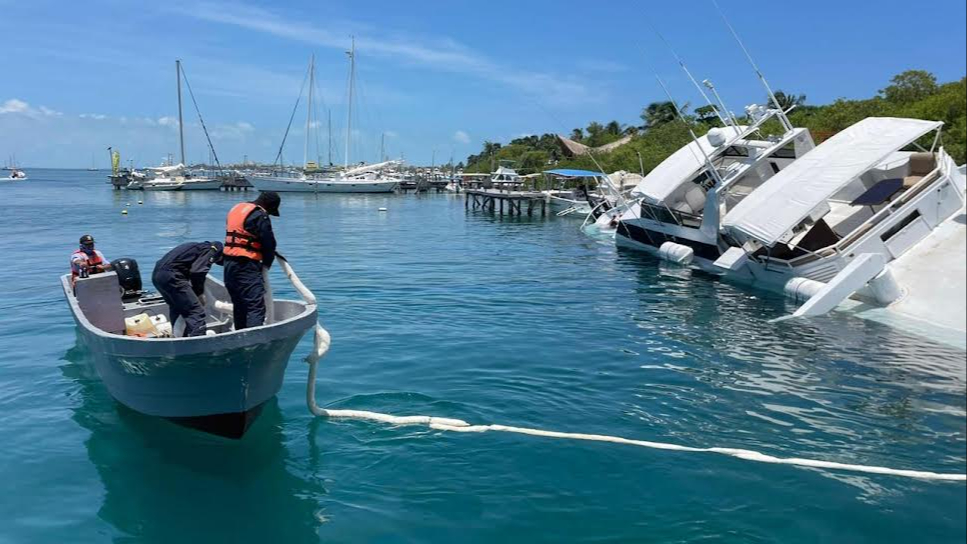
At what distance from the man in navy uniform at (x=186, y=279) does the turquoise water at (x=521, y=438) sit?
4.77 feet

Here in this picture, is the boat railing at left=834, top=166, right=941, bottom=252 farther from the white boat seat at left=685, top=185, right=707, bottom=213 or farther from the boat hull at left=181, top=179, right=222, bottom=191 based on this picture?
the boat hull at left=181, top=179, right=222, bottom=191

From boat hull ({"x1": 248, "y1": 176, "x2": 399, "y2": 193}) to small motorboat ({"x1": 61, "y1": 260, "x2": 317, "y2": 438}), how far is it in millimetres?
83731

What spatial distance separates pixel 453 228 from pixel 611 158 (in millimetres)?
36732

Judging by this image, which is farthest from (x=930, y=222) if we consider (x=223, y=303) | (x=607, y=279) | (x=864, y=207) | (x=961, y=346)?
(x=961, y=346)

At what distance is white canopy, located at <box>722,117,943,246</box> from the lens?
1794 cm

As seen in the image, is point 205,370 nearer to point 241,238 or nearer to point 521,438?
point 241,238

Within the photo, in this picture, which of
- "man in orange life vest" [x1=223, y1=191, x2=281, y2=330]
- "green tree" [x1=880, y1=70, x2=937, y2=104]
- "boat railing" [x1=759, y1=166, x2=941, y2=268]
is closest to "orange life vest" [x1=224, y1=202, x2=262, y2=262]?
"man in orange life vest" [x1=223, y1=191, x2=281, y2=330]

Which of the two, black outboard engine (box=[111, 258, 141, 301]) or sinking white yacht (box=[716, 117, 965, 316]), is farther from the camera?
sinking white yacht (box=[716, 117, 965, 316])

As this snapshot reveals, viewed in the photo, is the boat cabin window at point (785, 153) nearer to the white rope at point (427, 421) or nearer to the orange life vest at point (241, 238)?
the white rope at point (427, 421)

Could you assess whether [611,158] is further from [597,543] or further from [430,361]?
[597,543]

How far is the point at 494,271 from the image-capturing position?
24141mm

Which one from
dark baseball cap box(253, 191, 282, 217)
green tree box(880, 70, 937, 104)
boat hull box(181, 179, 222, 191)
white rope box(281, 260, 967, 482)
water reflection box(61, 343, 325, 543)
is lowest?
water reflection box(61, 343, 325, 543)

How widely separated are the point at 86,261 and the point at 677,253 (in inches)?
817

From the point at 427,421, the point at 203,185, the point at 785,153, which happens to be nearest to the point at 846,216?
the point at 785,153
